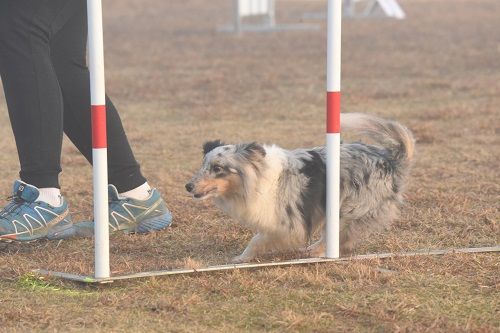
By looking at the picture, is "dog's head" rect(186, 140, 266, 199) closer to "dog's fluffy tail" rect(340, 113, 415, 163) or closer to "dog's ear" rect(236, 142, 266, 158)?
"dog's ear" rect(236, 142, 266, 158)

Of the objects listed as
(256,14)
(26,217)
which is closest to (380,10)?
(256,14)

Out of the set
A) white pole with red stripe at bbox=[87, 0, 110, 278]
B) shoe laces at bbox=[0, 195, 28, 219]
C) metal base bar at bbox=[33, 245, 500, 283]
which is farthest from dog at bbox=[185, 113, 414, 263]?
shoe laces at bbox=[0, 195, 28, 219]

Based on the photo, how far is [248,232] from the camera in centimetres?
441

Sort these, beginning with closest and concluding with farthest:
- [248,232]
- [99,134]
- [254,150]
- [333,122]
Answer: [99,134]
[333,122]
[254,150]
[248,232]

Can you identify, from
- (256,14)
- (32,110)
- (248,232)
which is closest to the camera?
(32,110)

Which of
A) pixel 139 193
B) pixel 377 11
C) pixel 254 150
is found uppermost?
pixel 377 11

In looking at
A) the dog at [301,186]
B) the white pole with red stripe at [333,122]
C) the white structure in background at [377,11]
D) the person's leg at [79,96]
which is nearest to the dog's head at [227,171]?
the dog at [301,186]

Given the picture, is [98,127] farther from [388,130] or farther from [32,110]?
[388,130]

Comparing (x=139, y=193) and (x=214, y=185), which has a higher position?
(x=214, y=185)

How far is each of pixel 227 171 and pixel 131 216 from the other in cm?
70

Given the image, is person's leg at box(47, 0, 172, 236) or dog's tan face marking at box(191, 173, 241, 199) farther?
person's leg at box(47, 0, 172, 236)

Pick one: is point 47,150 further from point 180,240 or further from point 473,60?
point 473,60

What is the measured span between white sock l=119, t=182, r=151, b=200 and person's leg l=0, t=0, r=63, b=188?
0.41 metres

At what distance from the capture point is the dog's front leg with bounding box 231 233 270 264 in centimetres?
389
